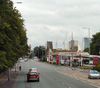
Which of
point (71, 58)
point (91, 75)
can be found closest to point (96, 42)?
point (71, 58)

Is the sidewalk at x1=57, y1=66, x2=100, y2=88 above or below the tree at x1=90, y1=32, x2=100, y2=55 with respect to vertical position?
below

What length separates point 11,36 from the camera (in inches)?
1799

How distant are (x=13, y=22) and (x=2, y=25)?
39.9 feet

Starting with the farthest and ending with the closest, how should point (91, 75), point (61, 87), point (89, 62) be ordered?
point (89, 62)
point (91, 75)
point (61, 87)

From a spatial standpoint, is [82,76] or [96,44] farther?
[96,44]

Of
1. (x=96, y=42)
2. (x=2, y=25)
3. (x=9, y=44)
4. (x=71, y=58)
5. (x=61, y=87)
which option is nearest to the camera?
(x=2, y=25)

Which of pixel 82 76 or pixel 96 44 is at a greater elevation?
pixel 96 44

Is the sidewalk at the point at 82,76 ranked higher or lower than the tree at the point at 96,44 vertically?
lower

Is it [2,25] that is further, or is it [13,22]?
[13,22]

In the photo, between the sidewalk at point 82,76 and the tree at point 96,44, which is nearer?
the sidewalk at point 82,76

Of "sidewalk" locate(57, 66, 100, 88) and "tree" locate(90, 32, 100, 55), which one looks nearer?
"sidewalk" locate(57, 66, 100, 88)

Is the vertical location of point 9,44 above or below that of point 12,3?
below

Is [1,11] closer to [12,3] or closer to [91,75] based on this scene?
[12,3]

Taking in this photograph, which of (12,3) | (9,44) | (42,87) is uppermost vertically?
(12,3)
